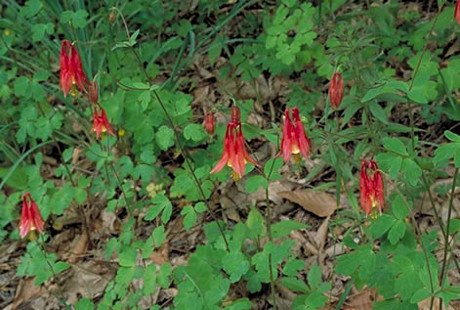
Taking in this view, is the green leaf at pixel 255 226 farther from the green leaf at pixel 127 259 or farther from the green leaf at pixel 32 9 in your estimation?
the green leaf at pixel 32 9

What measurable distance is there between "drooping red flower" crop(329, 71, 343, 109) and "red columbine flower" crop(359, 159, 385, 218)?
288 millimetres

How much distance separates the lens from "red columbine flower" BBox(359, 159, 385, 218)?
2328 millimetres

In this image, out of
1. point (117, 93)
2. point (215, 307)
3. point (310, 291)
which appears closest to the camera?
point (215, 307)

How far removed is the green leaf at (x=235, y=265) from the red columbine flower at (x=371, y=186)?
547 mm

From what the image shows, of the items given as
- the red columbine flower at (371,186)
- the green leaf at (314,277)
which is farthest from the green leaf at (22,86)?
the red columbine flower at (371,186)

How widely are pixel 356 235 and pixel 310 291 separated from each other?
→ 60cm

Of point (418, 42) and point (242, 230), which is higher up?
point (418, 42)

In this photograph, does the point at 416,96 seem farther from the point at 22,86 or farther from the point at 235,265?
the point at 22,86

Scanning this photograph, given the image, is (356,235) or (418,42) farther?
(418,42)

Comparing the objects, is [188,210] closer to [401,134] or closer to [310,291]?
[310,291]

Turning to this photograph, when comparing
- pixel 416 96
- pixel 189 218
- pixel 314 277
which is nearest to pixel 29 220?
pixel 189 218

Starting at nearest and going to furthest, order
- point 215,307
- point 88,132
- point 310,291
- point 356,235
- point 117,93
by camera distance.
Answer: point 215,307, point 310,291, point 356,235, point 117,93, point 88,132

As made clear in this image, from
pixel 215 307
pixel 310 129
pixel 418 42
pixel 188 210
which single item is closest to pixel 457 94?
pixel 418 42

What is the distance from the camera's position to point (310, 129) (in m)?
2.57
